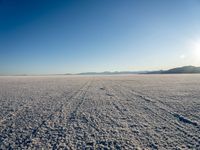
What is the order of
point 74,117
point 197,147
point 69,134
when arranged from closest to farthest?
point 197,147 < point 69,134 < point 74,117

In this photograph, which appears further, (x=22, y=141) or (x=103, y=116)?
(x=103, y=116)

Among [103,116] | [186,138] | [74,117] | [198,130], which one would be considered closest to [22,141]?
[74,117]

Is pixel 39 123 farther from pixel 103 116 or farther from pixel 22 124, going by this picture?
pixel 103 116

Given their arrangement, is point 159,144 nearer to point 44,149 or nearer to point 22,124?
point 44,149

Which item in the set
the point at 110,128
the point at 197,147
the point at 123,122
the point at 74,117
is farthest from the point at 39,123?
the point at 197,147

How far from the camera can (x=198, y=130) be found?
20.5ft

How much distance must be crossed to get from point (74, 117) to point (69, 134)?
2.22m

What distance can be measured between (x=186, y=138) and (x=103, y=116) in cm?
402

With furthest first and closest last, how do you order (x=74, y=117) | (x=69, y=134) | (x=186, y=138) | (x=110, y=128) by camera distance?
(x=74, y=117)
(x=110, y=128)
(x=69, y=134)
(x=186, y=138)

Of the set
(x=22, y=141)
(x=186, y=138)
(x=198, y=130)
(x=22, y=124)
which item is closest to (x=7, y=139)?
(x=22, y=141)

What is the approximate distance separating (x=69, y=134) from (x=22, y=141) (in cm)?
158

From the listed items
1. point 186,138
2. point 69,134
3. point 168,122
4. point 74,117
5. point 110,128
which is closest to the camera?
point 186,138

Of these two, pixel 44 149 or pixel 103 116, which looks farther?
pixel 103 116

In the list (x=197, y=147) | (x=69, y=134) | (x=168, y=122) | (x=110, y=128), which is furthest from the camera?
(x=168, y=122)
